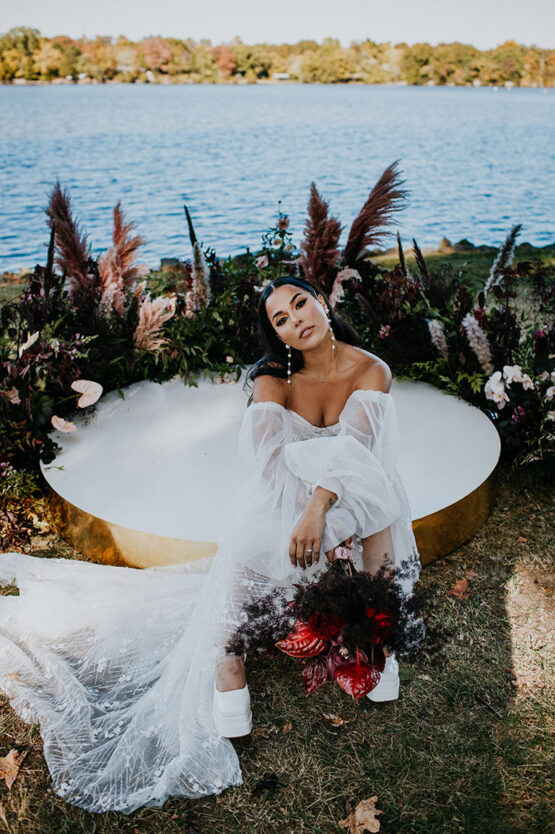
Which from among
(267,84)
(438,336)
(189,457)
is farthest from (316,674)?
(267,84)

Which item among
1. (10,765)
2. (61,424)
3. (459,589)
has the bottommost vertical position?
(10,765)

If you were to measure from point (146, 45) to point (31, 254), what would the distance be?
39505 mm

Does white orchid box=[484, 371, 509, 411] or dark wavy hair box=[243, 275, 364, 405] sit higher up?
dark wavy hair box=[243, 275, 364, 405]

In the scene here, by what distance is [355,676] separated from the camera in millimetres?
1889

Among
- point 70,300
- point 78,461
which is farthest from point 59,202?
point 78,461

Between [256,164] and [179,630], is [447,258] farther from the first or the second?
[256,164]

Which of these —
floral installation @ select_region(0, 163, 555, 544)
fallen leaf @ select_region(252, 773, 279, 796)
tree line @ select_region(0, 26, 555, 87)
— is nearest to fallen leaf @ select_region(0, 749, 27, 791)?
fallen leaf @ select_region(252, 773, 279, 796)

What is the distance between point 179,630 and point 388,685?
2.35 feet

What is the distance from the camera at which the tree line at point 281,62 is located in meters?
41.8

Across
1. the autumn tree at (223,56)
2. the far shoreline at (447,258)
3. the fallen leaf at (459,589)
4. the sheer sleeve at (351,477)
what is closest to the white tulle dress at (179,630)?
the sheer sleeve at (351,477)

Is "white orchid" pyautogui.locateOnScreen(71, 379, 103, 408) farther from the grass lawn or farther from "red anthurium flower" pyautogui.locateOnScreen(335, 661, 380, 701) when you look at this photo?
"red anthurium flower" pyautogui.locateOnScreen(335, 661, 380, 701)

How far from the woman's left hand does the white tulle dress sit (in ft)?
0.12

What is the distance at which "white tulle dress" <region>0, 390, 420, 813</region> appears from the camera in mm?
1989

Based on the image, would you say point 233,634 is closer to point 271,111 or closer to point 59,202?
point 59,202
